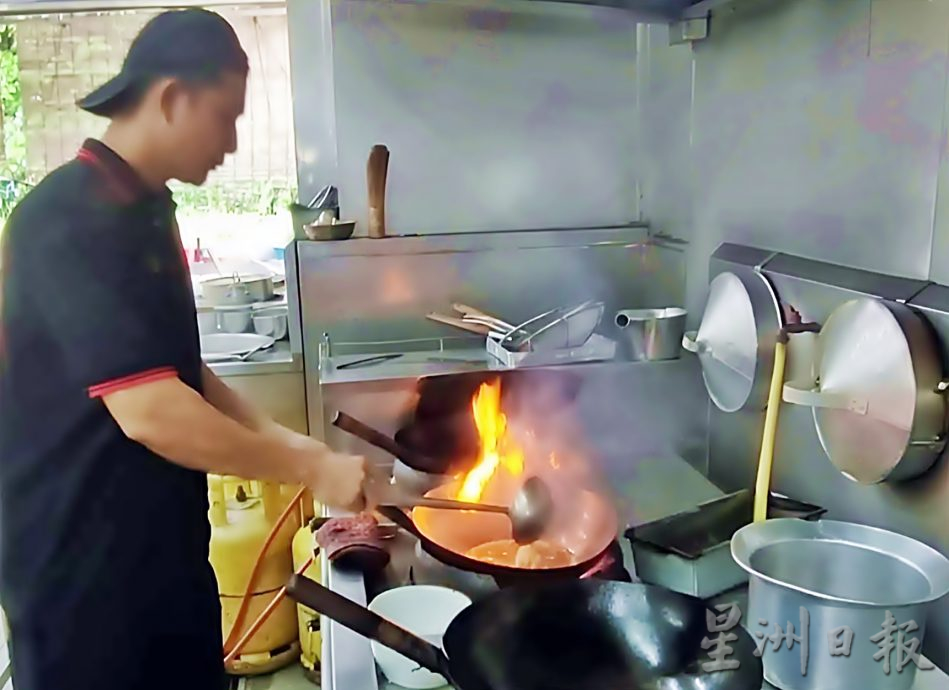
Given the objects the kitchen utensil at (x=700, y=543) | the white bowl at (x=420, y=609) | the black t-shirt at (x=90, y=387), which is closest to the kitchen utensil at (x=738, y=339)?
the kitchen utensil at (x=700, y=543)

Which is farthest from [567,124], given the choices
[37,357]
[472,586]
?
[37,357]

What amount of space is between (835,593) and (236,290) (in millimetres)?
1670

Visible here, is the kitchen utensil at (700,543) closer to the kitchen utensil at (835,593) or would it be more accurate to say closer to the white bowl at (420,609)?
the kitchen utensil at (835,593)

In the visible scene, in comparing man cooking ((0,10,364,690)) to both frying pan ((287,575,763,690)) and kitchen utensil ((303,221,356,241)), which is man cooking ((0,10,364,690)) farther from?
kitchen utensil ((303,221,356,241))

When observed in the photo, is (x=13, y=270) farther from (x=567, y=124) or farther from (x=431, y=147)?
(x=567, y=124)

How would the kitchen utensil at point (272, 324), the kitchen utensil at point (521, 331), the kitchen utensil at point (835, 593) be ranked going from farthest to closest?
1. the kitchen utensil at point (272, 324)
2. the kitchen utensil at point (521, 331)
3. the kitchen utensil at point (835, 593)

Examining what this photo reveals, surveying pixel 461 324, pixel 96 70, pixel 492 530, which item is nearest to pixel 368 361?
pixel 461 324

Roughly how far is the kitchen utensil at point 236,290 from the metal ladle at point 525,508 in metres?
1.22

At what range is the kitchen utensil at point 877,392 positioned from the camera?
82 cm

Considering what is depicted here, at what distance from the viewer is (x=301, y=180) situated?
2.11 meters

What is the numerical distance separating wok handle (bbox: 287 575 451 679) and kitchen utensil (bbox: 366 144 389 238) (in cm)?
94

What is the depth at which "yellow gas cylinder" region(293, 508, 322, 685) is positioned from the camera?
1745 millimetres

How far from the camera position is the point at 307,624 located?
1802 mm

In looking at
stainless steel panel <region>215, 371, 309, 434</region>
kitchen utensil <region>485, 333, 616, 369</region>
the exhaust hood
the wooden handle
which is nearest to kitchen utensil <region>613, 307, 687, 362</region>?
kitchen utensil <region>485, 333, 616, 369</region>
